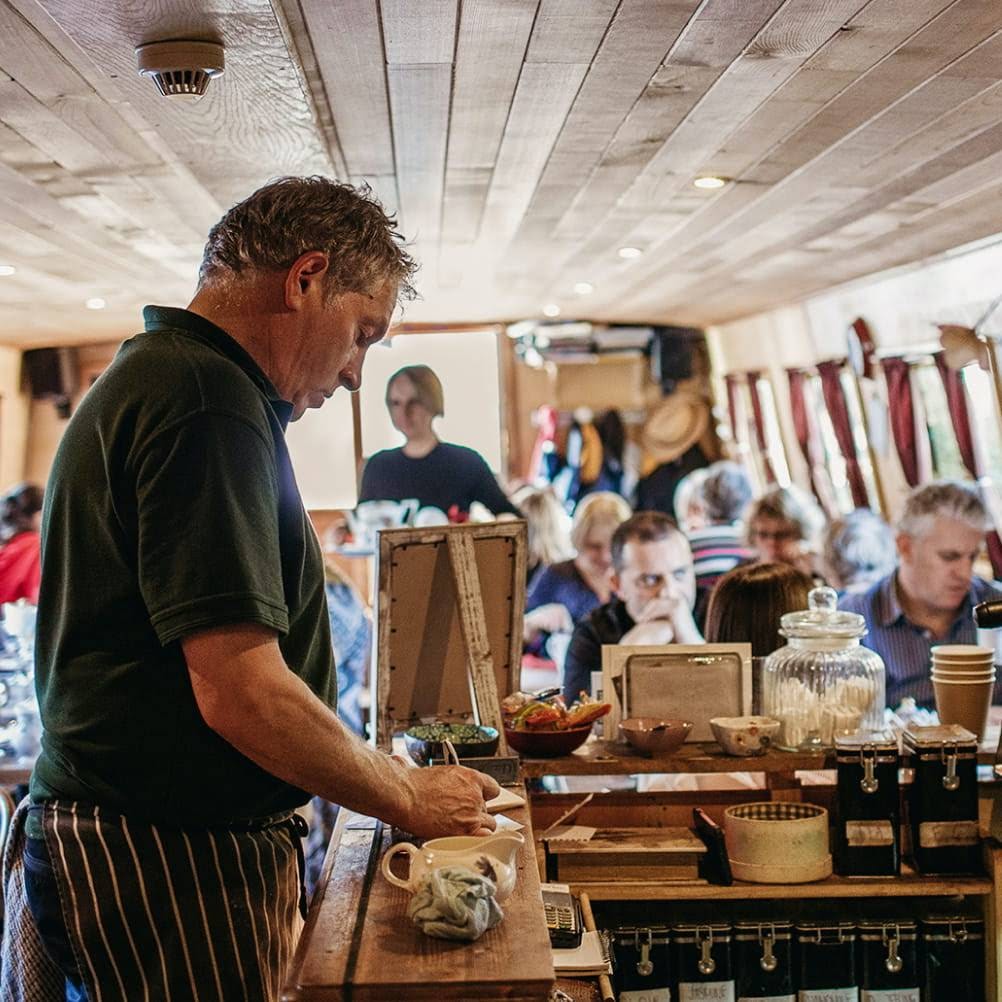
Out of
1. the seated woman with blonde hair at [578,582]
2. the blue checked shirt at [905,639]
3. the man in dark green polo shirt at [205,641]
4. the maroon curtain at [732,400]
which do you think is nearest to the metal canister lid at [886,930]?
the man in dark green polo shirt at [205,641]

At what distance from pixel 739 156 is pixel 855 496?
442 centimetres

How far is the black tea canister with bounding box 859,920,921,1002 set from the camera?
120 inches

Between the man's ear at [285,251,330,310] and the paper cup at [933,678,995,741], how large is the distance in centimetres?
199

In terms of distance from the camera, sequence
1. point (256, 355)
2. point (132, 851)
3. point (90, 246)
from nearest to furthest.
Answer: point (132, 851), point (256, 355), point (90, 246)

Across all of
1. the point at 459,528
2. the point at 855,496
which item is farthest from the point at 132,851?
the point at 855,496

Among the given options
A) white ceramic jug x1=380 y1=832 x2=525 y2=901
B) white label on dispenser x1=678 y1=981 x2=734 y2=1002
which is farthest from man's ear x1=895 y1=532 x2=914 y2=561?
white ceramic jug x1=380 y1=832 x2=525 y2=901

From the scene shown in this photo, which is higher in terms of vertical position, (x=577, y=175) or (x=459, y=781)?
(x=577, y=175)

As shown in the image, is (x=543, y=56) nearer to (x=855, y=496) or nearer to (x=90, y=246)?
(x=90, y=246)

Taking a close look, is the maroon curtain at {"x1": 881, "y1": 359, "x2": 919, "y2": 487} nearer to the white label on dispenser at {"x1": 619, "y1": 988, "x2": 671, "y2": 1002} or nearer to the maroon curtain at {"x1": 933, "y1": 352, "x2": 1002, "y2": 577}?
the maroon curtain at {"x1": 933, "y1": 352, "x2": 1002, "y2": 577}

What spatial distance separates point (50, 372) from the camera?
9852mm

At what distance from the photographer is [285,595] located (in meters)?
1.81

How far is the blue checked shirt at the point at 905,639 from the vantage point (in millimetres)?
4602

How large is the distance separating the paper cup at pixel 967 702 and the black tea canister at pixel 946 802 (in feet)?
0.70

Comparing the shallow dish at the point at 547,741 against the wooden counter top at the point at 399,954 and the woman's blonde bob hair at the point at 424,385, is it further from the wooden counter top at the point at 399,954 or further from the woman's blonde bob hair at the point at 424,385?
the woman's blonde bob hair at the point at 424,385
